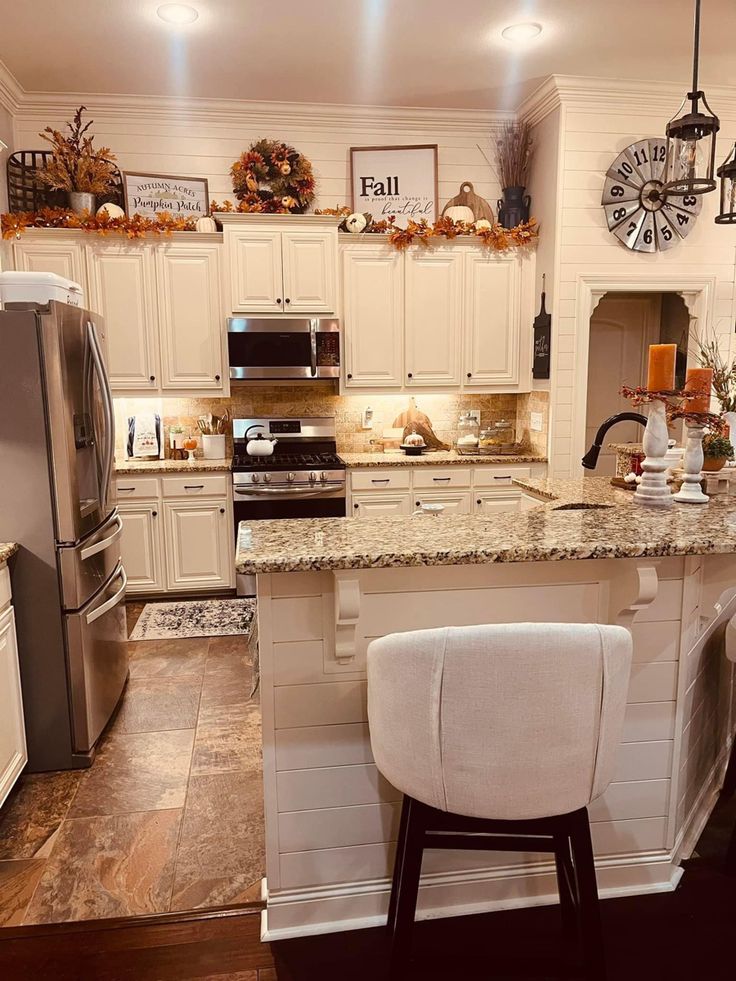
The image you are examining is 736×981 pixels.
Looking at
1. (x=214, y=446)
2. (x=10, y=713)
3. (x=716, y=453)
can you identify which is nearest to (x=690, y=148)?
(x=716, y=453)

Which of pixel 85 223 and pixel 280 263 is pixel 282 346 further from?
pixel 85 223

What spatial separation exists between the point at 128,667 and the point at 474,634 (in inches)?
110

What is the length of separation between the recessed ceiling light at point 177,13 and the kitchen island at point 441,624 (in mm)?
2846

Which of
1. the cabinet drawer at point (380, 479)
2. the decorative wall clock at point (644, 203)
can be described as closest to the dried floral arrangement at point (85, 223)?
the cabinet drawer at point (380, 479)

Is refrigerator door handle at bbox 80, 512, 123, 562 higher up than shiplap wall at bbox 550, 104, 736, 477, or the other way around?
shiplap wall at bbox 550, 104, 736, 477

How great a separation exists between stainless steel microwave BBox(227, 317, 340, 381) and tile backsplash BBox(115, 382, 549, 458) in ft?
1.27

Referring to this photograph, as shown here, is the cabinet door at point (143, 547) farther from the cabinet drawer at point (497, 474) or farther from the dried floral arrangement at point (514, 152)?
the dried floral arrangement at point (514, 152)

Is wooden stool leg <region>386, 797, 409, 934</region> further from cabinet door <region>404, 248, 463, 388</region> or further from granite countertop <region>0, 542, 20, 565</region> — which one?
cabinet door <region>404, 248, 463, 388</region>

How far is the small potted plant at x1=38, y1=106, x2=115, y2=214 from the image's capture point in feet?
14.3

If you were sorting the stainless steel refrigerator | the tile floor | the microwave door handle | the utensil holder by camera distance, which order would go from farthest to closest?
1. the utensil holder
2. the microwave door handle
3. the stainless steel refrigerator
4. the tile floor

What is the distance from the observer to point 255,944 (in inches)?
72.4

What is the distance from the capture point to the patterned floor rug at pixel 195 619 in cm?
409

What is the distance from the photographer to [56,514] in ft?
8.33

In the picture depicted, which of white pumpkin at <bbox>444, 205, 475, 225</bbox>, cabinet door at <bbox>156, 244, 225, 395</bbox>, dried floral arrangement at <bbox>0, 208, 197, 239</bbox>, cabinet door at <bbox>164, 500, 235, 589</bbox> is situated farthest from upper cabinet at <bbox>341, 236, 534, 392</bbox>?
cabinet door at <bbox>164, 500, 235, 589</bbox>
